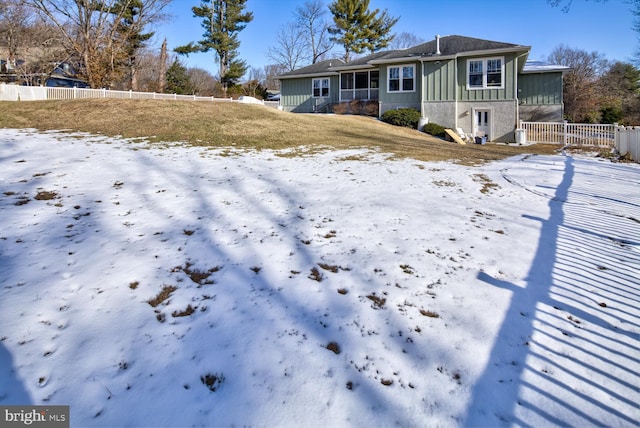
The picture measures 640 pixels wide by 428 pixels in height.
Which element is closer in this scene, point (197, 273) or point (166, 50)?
point (197, 273)

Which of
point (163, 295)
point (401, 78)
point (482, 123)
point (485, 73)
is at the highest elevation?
point (401, 78)

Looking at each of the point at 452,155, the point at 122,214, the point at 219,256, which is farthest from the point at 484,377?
the point at 452,155

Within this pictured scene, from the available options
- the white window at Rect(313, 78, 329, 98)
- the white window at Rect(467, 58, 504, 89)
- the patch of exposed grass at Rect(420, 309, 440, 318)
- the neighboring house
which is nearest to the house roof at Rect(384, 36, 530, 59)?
the white window at Rect(467, 58, 504, 89)

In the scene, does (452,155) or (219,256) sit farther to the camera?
(452,155)

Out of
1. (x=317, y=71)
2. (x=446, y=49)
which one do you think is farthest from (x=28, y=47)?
(x=446, y=49)

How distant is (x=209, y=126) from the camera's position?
12.7 m

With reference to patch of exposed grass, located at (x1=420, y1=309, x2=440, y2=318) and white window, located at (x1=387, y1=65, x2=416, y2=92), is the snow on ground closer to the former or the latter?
patch of exposed grass, located at (x1=420, y1=309, x2=440, y2=318)

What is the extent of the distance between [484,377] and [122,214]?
4455 mm

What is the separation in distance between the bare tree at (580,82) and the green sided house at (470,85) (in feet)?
18.4

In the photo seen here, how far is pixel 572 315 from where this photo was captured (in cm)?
297

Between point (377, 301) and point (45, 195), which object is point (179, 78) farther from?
point (377, 301)

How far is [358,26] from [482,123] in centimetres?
2478

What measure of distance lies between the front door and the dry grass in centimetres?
311

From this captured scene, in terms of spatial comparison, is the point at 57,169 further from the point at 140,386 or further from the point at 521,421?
the point at 521,421
